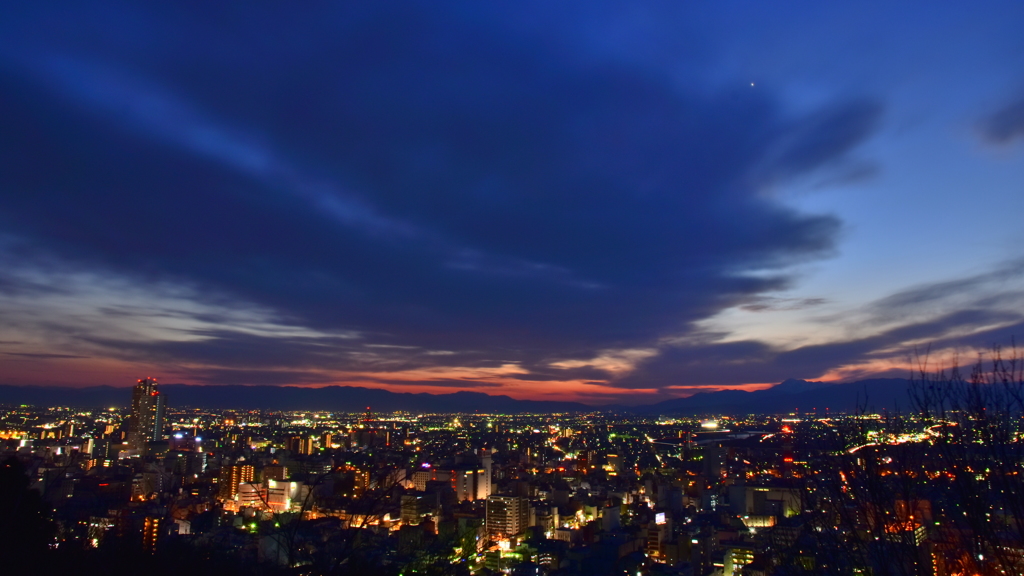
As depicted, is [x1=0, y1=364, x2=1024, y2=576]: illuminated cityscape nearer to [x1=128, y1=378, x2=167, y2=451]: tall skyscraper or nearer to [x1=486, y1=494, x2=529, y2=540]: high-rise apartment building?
[x1=486, y1=494, x2=529, y2=540]: high-rise apartment building

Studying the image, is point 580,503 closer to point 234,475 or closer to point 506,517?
point 506,517

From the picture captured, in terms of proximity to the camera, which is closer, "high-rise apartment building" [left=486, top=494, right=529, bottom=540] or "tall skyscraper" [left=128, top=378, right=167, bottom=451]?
"high-rise apartment building" [left=486, top=494, right=529, bottom=540]

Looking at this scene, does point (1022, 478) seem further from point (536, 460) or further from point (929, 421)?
point (536, 460)

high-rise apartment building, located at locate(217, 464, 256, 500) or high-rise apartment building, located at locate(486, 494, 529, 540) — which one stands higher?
high-rise apartment building, located at locate(217, 464, 256, 500)

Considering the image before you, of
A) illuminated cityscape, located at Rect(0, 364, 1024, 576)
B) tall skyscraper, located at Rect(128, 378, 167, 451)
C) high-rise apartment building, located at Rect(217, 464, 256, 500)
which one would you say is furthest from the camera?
tall skyscraper, located at Rect(128, 378, 167, 451)

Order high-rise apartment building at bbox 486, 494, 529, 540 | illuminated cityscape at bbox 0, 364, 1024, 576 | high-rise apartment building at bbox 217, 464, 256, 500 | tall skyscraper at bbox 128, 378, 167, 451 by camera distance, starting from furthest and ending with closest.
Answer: tall skyscraper at bbox 128, 378, 167, 451, high-rise apartment building at bbox 217, 464, 256, 500, high-rise apartment building at bbox 486, 494, 529, 540, illuminated cityscape at bbox 0, 364, 1024, 576

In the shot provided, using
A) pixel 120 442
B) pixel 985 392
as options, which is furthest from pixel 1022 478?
pixel 120 442

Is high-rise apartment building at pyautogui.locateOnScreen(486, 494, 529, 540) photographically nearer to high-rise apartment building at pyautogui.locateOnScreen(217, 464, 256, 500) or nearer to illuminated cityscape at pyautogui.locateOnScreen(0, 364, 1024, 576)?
illuminated cityscape at pyautogui.locateOnScreen(0, 364, 1024, 576)

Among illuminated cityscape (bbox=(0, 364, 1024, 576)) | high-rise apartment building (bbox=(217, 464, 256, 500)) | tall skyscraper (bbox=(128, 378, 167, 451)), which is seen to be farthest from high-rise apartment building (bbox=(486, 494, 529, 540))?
tall skyscraper (bbox=(128, 378, 167, 451))

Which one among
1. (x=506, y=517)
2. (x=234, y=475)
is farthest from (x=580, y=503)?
(x=234, y=475)
